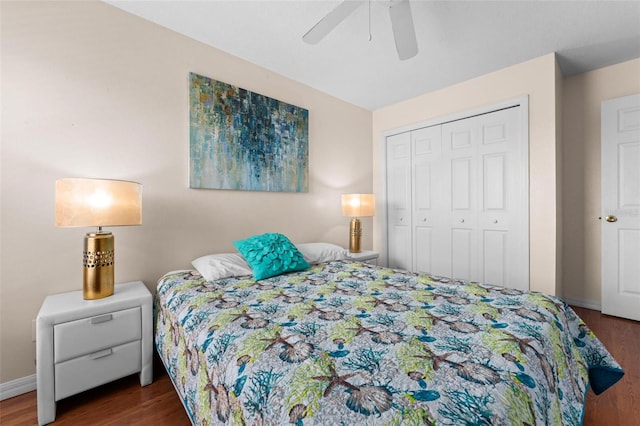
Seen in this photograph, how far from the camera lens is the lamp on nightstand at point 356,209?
10.2 feet

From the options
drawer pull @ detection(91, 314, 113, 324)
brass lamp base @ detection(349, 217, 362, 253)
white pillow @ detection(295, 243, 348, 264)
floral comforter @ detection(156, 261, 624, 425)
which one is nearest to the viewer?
floral comforter @ detection(156, 261, 624, 425)

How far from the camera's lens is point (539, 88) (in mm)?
2559

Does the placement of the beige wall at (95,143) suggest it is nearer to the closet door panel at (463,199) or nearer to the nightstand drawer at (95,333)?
the nightstand drawer at (95,333)

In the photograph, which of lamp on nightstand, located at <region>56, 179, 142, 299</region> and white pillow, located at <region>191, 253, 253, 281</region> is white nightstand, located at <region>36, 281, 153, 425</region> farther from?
white pillow, located at <region>191, 253, 253, 281</region>

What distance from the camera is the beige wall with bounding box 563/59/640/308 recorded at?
9.27 feet

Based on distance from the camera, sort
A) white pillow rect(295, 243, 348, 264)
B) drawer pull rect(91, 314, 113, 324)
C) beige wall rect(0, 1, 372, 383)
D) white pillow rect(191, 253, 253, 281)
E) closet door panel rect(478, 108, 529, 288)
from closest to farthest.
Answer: drawer pull rect(91, 314, 113, 324), beige wall rect(0, 1, 372, 383), white pillow rect(191, 253, 253, 281), white pillow rect(295, 243, 348, 264), closet door panel rect(478, 108, 529, 288)

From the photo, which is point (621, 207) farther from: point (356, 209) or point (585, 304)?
point (356, 209)

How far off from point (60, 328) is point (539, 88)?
3.91 meters

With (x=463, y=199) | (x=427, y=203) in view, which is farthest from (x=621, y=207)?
(x=427, y=203)

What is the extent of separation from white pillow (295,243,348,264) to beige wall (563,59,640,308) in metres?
2.53

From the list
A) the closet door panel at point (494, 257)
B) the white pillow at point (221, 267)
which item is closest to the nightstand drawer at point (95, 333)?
the white pillow at point (221, 267)

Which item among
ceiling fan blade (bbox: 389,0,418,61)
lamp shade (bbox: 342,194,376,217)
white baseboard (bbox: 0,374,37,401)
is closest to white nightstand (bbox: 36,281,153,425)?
white baseboard (bbox: 0,374,37,401)

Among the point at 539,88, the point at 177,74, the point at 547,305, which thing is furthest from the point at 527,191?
the point at 177,74

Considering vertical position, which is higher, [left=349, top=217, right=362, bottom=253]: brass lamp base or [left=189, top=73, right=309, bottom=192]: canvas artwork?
[left=189, top=73, right=309, bottom=192]: canvas artwork
